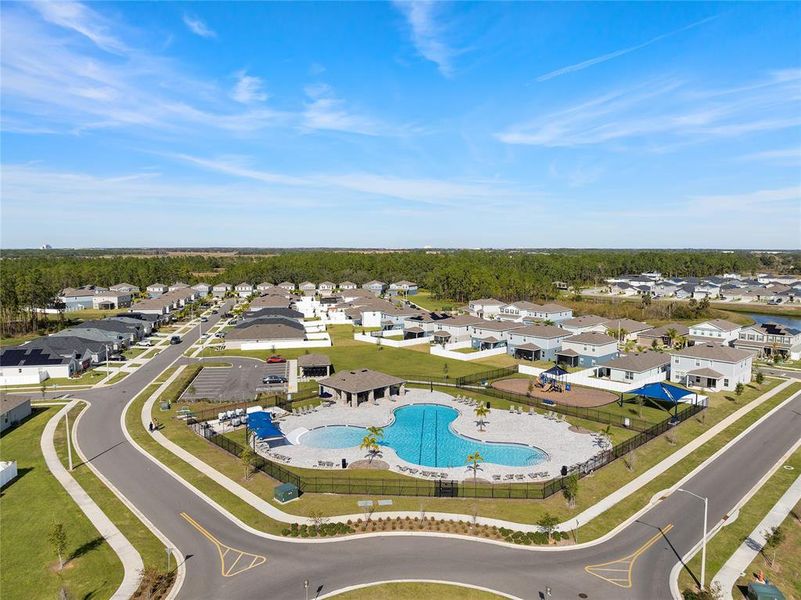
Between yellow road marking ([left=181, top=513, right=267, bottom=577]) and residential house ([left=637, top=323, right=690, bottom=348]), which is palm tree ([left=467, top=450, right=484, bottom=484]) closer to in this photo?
yellow road marking ([left=181, top=513, right=267, bottom=577])

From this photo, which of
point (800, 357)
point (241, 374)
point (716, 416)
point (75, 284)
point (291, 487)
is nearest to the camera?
point (291, 487)

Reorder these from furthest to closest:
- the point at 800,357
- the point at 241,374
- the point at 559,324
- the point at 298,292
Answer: the point at 298,292, the point at 559,324, the point at 800,357, the point at 241,374

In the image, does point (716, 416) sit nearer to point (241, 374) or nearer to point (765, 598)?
point (765, 598)

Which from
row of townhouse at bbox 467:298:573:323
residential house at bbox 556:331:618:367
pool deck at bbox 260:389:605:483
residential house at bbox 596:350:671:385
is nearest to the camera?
pool deck at bbox 260:389:605:483

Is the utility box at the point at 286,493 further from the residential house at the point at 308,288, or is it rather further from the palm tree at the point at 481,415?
the residential house at the point at 308,288

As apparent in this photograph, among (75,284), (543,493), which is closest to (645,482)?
(543,493)

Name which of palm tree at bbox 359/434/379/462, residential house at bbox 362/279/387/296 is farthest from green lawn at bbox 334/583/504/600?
residential house at bbox 362/279/387/296
